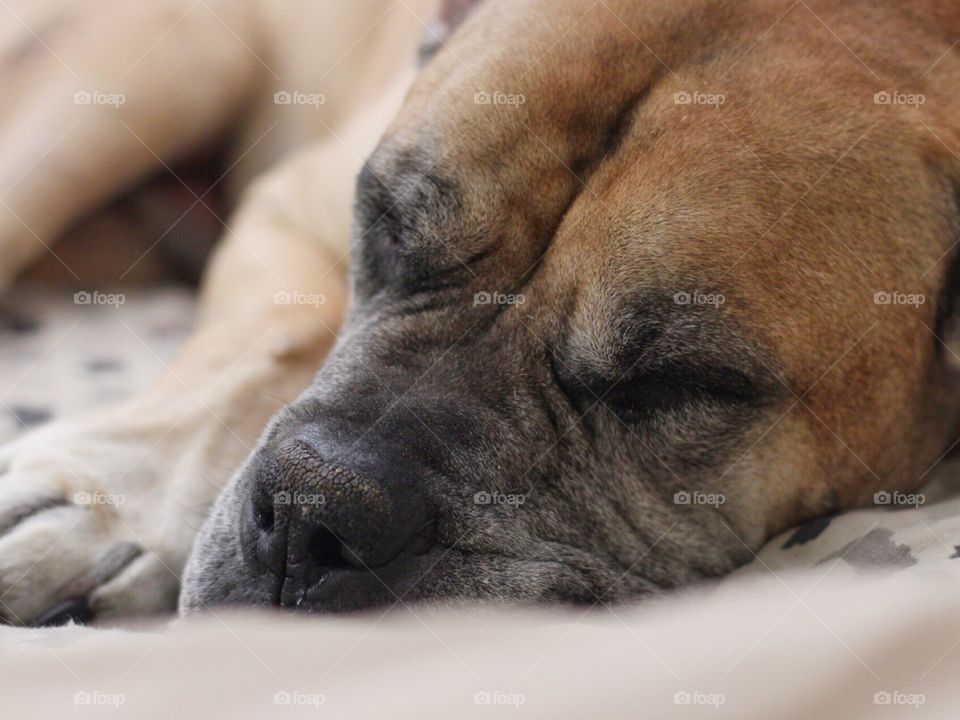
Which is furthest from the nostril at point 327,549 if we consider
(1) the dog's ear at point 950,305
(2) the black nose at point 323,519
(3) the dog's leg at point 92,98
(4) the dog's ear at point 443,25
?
(3) the dog's leg at point 92,98

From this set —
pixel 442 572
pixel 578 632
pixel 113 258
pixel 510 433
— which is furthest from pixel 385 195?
pixel 113 258

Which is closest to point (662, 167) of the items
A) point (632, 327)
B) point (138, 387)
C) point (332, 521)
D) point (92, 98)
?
point (632, 327)

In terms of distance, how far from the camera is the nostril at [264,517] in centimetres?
126

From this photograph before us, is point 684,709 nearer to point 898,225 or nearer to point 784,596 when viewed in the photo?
point 784,596

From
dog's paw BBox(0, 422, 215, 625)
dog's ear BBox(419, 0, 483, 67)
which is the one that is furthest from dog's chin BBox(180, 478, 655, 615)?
dog's ear BBox(419, 0, 483, 67)

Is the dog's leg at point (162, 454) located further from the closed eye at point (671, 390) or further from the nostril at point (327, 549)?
the closed eye at point (671, 390)

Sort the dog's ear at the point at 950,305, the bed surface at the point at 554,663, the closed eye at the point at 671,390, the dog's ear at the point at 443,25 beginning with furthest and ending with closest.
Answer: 1. the dog's ear at the point at 443,25
2. the dog's ear at the point at 950,305
3. the closed eye at the point at 671,390
4. the bed surface at the point at 554,663

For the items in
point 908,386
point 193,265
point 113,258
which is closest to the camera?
point 908,386

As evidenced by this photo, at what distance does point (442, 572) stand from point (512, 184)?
0.53 metres

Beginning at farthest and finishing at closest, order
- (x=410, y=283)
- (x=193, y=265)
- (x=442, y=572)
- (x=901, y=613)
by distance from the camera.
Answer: (x=193, y=265), (x=410, y=283), (x=442, y=572), (x=901, y=613)

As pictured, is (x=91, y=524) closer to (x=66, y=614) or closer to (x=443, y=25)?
(x=66, y=614)

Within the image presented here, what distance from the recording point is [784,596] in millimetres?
1048

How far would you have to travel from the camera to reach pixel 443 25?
6.25 ft

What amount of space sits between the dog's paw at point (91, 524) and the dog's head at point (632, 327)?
0.21m
